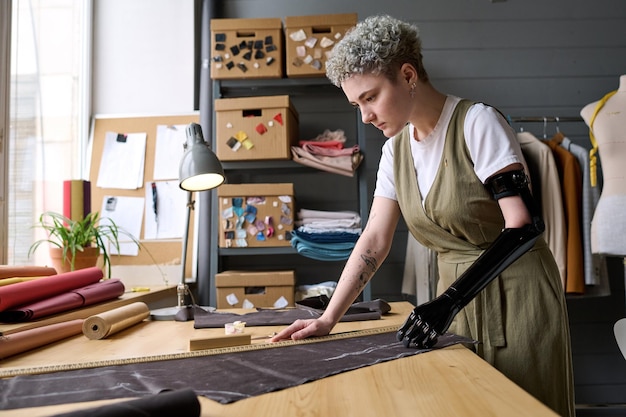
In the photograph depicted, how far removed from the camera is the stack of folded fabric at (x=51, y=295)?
156 centimetres

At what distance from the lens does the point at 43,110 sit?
3053 millimetres

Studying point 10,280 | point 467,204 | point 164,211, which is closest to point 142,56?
point 164,211

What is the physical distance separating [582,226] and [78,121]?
277 cm

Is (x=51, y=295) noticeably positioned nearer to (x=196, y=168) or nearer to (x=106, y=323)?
(x=106, y=323)

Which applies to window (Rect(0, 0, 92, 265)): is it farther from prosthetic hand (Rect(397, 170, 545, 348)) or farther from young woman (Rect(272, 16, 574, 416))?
prosthetic hand (Rect(397, 170, 545, 348))

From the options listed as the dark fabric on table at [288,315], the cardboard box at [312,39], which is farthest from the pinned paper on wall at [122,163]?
the dark fabric on table at [288,315]

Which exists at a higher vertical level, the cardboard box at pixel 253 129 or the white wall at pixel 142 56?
the white wall at pixel 142 56

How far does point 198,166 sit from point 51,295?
0.55 m

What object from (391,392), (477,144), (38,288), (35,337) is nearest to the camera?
(391,392)

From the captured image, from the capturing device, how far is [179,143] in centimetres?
351

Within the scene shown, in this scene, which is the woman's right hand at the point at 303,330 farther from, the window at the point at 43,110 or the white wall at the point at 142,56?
the white wall at the point at 142,56

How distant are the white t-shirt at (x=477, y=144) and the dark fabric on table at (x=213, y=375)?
17.5 inches

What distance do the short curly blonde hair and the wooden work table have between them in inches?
28.3

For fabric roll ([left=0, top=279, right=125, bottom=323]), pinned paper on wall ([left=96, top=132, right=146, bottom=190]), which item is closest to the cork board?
pinned paper on wall ([left=96, top=132, right=146, bottom=190])
